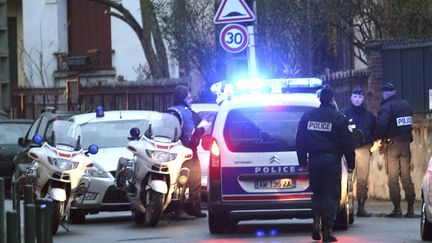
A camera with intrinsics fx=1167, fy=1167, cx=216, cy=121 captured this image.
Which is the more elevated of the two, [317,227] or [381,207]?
[317,227]

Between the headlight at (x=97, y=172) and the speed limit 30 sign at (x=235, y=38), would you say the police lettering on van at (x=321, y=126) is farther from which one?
the speed limit 30 sign at (x=235, y=38)

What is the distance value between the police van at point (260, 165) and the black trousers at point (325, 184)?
1.00 m

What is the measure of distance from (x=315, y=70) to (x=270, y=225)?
13.3 meters

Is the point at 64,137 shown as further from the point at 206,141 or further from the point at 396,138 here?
the point at 396,138

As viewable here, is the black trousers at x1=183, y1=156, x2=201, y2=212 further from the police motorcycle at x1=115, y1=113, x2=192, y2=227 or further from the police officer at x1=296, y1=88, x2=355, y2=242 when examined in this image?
the police officer at x1=296, y1=88, x2=355, y2=242

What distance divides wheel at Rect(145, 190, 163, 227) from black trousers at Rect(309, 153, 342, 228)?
2.84 m

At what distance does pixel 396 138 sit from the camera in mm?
16906

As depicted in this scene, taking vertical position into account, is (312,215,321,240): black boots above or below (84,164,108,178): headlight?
below

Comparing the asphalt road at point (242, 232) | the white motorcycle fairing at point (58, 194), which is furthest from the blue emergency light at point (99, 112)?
the white motorcycle fairing at point (58, 194)

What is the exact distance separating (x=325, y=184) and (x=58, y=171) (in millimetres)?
3441

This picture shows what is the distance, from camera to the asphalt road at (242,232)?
13.8 metres

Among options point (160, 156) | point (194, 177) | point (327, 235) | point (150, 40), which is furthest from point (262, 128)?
point (150, 40)

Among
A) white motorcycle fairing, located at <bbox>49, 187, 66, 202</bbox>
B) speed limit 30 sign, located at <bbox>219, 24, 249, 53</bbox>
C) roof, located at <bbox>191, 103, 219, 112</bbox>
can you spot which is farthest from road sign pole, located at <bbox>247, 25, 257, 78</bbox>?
white motorcycle fairing, located at <bbox>49, 187, 66, 202</bbox>

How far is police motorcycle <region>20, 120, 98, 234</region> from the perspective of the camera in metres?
14.4
